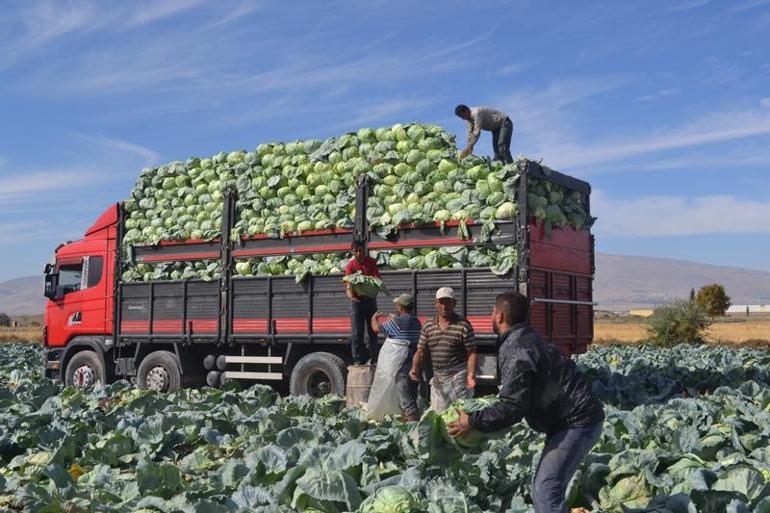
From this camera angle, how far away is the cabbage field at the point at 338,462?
5.67 metres

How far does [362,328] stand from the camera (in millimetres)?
11367

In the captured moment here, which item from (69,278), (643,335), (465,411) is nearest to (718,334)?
(643,335)

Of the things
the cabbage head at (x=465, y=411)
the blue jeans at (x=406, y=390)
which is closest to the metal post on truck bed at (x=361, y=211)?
the blue jeans at (x=406, y=390)

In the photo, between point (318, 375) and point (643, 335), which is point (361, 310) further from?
point (643, 335)

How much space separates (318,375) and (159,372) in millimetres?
3302

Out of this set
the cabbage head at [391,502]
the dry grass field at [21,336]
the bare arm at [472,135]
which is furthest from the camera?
the dry grass field at [21,336]

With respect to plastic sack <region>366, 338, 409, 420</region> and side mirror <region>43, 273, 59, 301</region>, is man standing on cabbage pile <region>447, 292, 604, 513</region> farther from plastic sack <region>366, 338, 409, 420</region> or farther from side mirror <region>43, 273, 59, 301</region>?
side mirror <region>43, 273, 59, 301</region>

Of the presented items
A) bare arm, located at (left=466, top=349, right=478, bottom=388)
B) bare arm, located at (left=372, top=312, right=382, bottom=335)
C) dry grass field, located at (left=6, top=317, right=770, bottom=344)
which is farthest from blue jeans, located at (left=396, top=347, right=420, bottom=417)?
dry grass field, located at (left=6, top=317, right=770, bottom=344)

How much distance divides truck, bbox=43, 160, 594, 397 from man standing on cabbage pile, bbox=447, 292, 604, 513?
6.00m

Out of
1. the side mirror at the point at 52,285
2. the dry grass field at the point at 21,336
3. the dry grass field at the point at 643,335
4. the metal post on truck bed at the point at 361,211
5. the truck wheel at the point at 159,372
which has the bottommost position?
the dry grass field at the point at 21,336

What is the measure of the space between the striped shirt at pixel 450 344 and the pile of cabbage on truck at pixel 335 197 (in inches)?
96.2

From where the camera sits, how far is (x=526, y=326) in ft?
16.7

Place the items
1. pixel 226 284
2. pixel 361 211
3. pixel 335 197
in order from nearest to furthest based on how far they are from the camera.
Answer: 1. pixel 361 211
2. pixel 335 197
3. pixel 226 284

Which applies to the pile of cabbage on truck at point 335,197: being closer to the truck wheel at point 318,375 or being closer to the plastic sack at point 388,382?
the truck wheel at point 318,375
